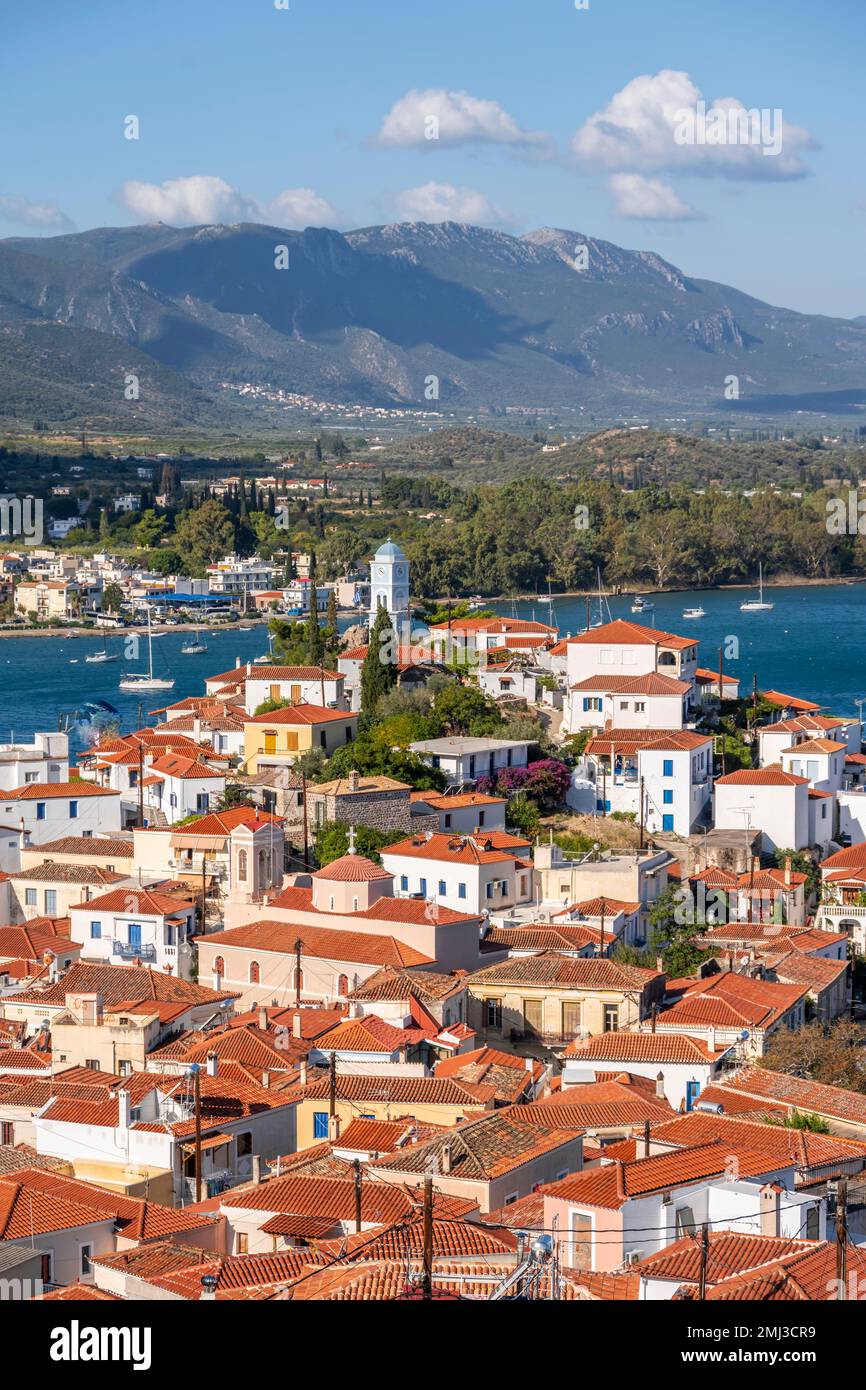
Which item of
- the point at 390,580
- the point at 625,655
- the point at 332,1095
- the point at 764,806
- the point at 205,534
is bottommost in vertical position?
the point at 332,1095

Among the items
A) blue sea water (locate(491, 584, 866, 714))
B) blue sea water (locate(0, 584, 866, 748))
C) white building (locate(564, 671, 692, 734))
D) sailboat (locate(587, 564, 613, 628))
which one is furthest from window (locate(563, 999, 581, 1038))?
sailboat (locate(587, 564, 613, 628))

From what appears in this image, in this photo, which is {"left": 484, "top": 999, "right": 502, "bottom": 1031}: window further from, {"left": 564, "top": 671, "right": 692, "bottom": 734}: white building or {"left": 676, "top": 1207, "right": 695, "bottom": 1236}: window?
{"left": 564, "top": 671, "right": 692, "bottom": 734}: white building

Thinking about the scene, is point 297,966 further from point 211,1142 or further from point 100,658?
point 100,658

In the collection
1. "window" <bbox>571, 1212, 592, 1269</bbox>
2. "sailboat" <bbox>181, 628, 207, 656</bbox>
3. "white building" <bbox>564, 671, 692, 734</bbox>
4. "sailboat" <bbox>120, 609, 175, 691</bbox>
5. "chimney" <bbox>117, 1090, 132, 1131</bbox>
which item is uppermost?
"white building" <bbox>564, 671, 692, 734</bbox>

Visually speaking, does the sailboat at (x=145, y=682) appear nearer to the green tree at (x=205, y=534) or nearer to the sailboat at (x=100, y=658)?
the sailboat at (x=100, y=658)

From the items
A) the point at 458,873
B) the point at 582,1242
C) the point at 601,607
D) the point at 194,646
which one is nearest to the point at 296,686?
the point at 458,873

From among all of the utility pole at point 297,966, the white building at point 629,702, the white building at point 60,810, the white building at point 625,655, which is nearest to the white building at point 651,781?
the white building at point 629,702
